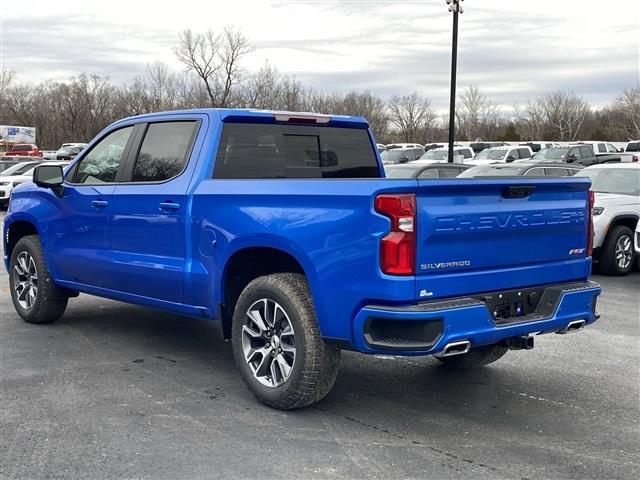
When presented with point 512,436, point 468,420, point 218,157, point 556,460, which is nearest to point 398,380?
point 468,420

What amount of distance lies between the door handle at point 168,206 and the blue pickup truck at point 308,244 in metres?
0.02

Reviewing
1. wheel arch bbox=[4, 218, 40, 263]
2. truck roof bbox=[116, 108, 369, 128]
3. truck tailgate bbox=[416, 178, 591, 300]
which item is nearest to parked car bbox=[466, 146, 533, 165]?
wheel arch bbox=[4, 218, 40, 263]

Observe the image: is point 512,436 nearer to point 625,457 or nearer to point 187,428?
point 625,457

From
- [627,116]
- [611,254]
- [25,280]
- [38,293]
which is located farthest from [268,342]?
[627,116]

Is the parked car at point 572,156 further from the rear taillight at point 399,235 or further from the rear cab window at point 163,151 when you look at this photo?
the rear taillight at point 399,235

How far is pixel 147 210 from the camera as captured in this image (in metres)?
5.59

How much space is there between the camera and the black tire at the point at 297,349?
4441 mm

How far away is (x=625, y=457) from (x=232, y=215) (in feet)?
9.07

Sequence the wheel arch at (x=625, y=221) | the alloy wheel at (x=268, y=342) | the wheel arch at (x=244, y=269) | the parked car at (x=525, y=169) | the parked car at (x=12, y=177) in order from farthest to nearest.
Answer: the parked car at (x=12, y=177) < the parked car at (x=525, y=169) < the wheel arch at (x=625, y=221) < the wheel arch at (x=244, y=269) < the alloy wheel at (x=268, y=342)

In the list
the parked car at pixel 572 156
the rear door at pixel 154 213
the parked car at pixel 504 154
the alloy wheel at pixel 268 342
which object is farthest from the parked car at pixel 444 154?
the alloy wheel at pixel 268 342

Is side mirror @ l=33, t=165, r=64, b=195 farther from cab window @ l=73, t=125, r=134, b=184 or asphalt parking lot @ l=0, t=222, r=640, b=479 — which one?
asphalt parking lot @ l=0, t=222, r=640, b=479

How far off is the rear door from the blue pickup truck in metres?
0.01

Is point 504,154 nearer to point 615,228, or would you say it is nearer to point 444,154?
point 444,154

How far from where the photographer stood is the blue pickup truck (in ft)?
13.3
